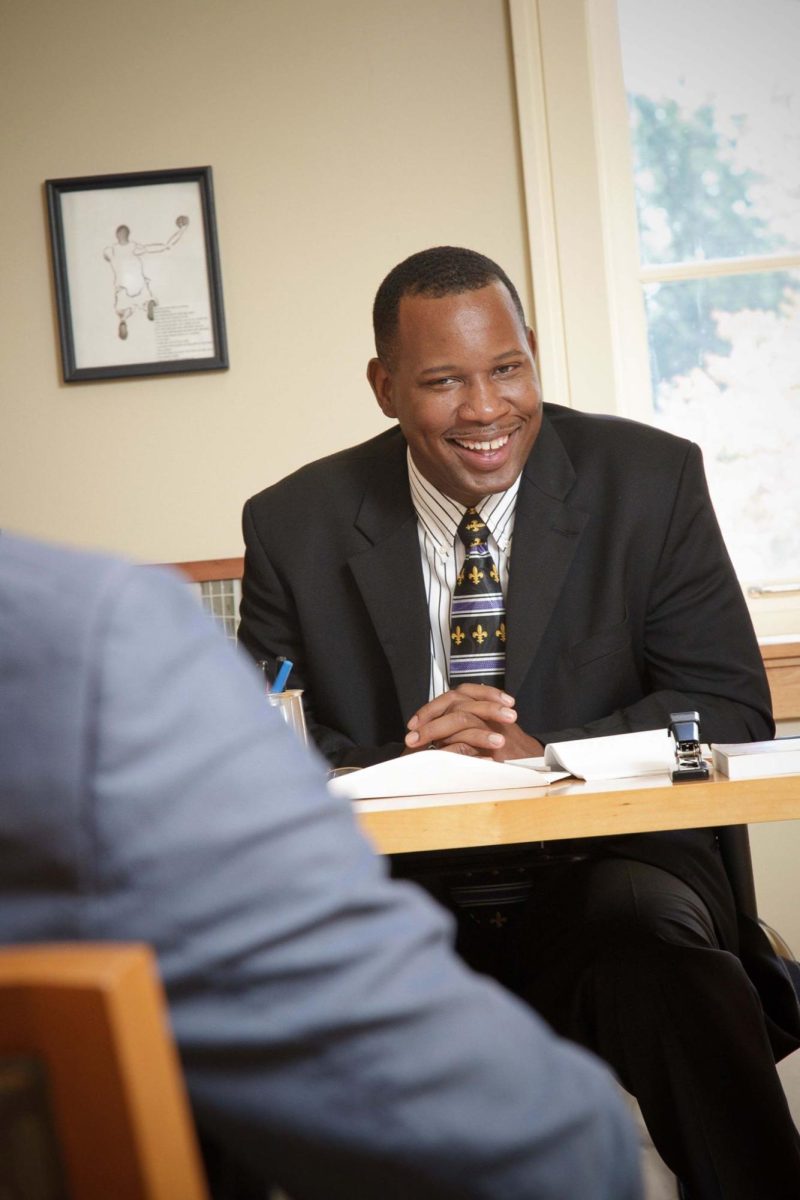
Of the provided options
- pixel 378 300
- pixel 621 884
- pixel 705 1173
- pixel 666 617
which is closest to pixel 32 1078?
pixel 705 1173

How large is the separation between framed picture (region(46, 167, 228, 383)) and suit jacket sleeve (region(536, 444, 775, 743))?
54.0 inches

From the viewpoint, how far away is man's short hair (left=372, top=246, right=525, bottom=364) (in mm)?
2193

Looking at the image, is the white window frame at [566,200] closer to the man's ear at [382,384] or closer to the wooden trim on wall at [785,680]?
the wooden trim on wall at [785,680]

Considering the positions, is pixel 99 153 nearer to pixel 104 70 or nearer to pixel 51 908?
pixel 104 70

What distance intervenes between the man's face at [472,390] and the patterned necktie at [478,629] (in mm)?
162

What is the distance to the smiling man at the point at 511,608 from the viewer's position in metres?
1.70

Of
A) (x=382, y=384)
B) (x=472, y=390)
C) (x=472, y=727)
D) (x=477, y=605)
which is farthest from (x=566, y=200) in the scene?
(x=472, y=727)

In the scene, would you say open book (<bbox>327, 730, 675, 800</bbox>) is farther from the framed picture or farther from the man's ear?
the framed picture

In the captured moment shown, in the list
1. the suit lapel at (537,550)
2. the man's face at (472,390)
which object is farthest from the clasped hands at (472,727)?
the man's face at (472,390)

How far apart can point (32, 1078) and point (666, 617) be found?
1.73 metres

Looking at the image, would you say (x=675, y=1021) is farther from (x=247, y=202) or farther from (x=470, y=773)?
(x=247, y=202)

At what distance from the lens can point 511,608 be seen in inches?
80.4

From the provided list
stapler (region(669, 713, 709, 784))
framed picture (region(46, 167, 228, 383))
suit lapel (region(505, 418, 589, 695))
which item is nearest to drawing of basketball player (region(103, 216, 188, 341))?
framed picture (region(46, 167, 228, 383))

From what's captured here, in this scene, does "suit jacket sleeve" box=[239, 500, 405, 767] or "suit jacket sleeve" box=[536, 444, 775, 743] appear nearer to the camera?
"suit jacket sleeve" box=[536, 444, 775, 743]
